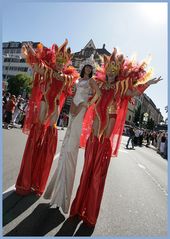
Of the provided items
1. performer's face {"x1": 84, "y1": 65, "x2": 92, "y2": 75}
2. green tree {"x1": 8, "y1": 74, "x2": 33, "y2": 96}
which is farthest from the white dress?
green tree {"x1": 8, "y1": 74, "x2": 33, "y2": 96}

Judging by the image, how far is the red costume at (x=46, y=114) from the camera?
4.93m

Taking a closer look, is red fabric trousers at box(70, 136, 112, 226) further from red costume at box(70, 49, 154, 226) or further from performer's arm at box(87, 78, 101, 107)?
performer's arm at box(87, 78, 101, 107)

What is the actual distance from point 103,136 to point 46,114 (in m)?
1.16

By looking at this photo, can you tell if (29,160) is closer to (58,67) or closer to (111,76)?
(58,67)

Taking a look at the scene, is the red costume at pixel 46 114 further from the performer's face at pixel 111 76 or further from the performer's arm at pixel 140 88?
the performer's arm at pixel 140 88

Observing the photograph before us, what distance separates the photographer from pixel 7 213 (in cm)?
395

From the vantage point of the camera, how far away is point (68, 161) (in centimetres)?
452

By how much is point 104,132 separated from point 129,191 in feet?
9.62

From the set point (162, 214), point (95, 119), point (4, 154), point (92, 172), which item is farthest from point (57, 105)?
point (4, 154)

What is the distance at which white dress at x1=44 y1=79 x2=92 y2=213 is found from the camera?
14.5 feet

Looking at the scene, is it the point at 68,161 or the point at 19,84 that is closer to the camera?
the point at 68,161

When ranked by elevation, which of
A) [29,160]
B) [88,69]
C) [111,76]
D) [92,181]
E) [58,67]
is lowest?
[92,181]

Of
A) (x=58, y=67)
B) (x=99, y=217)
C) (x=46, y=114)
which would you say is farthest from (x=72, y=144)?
(x=58, y=67)

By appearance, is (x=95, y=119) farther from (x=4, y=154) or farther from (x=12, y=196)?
(x=4, y=154)
